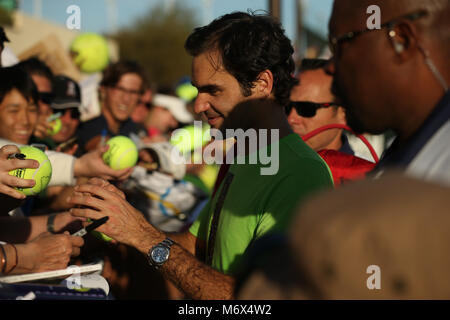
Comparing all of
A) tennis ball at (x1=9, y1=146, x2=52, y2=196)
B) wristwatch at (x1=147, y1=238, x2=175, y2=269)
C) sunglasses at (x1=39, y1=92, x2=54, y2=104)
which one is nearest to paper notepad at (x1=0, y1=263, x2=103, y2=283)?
wristwatch at (x1=147, y1=238, x2=175, y2=269)

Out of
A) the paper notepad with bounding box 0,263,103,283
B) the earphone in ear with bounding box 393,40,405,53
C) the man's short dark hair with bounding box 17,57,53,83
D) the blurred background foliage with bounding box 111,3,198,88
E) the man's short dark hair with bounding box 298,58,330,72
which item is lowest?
the blurred background foliage with bounding box 111,3,198,88

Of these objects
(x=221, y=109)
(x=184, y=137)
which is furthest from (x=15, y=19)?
(x=221, y=109)

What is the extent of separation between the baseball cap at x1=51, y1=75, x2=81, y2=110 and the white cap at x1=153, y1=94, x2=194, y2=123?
12.0 ft

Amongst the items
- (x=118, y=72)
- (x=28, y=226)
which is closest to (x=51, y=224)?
(x=28, y=226)

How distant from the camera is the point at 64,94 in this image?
5.75 metres

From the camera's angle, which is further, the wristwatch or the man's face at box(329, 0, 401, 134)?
the wristwatch

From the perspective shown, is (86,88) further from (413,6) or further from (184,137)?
(413,6)

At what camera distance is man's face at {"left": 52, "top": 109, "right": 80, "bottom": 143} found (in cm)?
560

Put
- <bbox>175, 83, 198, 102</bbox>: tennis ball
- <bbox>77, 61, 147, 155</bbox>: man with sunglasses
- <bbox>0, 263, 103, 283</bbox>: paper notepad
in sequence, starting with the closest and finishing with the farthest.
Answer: <bbox>0, 263, 103, 283</bbox>: paper notepad → <bbox>77, 61, 147, 155</bbox>: man with sunglasses → <bbox>175, 83, 198, 102</bbox>: tennis ball

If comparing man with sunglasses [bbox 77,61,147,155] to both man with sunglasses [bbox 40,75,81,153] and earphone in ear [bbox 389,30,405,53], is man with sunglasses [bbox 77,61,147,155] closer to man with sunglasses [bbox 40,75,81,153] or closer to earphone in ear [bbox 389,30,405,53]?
man with sunglasses [bbox 40,75,81,153]

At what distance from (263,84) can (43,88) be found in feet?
10.6

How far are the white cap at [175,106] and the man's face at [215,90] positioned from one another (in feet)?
21.2

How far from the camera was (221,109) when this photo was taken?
117 inches

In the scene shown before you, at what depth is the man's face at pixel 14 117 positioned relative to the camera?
4.09 m
